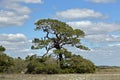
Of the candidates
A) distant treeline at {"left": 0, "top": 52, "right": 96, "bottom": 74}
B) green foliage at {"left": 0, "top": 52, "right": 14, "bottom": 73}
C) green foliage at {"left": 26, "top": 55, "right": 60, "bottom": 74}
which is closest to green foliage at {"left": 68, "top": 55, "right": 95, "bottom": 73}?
distant treeline at {"left": 0, "top": 52, "right": 96, "bottom": 74}

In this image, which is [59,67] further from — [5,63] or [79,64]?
[5,63]

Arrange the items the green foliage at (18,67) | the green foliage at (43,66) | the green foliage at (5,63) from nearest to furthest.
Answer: the green foliage at (43,66) < the green foliage at (5,63) < the green foliage at (18,67)

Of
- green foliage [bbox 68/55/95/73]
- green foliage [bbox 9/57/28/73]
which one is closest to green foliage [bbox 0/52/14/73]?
green foliage [bbox 9/57/28/73]

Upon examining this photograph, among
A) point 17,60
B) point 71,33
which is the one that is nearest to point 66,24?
point 71,33

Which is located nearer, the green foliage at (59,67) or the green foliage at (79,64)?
the green foliage at (59,67)

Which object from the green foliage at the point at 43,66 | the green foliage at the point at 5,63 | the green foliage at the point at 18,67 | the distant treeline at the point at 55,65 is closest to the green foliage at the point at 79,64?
the distant treeline at the point at 55,65

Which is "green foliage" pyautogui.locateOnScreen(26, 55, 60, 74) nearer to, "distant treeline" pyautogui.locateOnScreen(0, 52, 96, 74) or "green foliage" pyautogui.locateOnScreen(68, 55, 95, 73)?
"distant treeline" pyautogui.locateOnScreen(0, 52, 96, 74)

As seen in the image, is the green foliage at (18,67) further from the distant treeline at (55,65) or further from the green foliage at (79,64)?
the green foliage at (79,64)

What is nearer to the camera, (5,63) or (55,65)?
(55,65)

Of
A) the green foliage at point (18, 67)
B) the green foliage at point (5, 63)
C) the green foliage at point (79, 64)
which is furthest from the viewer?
the green foliage at point (18, 67)

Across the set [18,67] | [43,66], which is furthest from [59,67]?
[18,67]

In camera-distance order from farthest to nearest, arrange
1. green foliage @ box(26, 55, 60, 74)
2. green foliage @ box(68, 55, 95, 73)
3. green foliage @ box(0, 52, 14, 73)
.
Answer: green foliage @ box(0, 52, 14, 73) < green foliage @ box(68, 55, 95, 73) < green foliage @ box(26, 55, 60, 74)

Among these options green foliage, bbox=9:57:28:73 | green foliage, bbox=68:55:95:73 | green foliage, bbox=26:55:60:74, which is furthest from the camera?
green foliage, bbox=9:57:28:73

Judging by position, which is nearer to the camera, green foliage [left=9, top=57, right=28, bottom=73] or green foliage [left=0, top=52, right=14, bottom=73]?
green foliage [left=0, top=52, right=14, bottom=73]
